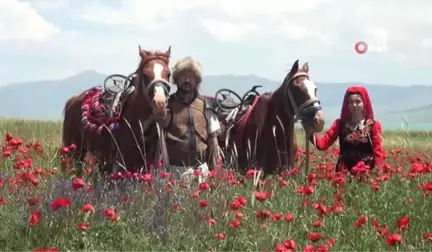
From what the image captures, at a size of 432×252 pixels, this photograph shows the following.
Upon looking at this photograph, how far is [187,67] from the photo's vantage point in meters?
7.18

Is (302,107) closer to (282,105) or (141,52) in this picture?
(282,105)

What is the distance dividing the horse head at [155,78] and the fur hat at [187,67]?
18cm

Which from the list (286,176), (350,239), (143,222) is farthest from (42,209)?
(286,176)

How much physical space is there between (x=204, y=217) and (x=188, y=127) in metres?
2.44

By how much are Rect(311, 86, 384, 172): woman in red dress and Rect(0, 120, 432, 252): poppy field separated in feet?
4.53

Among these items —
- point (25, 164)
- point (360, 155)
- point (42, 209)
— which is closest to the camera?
point (42, 209)

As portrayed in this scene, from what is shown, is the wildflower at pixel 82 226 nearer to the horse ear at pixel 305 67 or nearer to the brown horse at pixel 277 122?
the brown horse at pixel 277 122

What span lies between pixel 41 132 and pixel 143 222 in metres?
10.9

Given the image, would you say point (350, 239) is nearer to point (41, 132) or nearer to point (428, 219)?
point (428, 219)

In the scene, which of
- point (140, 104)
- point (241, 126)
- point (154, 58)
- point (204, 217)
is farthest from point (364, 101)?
point (204, 217)

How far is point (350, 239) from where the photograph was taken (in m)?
5.05

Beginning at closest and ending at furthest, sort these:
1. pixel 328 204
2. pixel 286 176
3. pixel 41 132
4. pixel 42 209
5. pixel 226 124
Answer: pixel 42 209 < pixel 328 204 < pixel 286 176 < pixel 226 124 < pixel 41 132

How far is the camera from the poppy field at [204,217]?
4.48 m

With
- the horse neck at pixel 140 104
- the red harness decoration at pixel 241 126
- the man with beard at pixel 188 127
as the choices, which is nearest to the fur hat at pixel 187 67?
the man with beard at pixel 188 127
